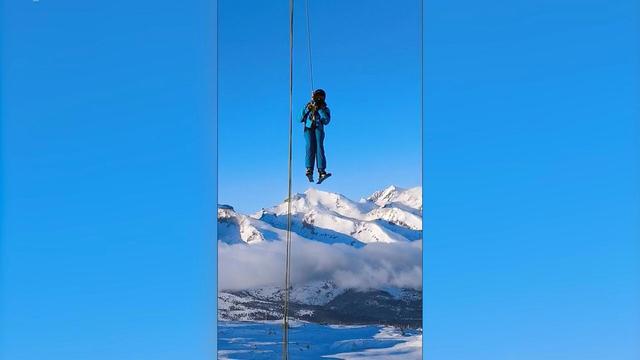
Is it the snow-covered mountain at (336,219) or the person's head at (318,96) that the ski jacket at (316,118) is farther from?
the snow-covered mountain at (336,219)

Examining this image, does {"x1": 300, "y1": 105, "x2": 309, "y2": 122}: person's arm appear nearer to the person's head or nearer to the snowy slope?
the person's head

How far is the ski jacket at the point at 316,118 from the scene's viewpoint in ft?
10.8

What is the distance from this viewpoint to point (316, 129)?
3295mm

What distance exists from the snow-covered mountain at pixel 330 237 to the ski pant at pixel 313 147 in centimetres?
15

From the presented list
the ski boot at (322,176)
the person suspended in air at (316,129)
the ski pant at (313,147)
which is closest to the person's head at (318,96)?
the person suspended in air at (316,129)

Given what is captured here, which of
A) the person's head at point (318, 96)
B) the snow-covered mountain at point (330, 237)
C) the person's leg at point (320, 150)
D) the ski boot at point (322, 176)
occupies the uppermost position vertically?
the person's head at point (318, 96)

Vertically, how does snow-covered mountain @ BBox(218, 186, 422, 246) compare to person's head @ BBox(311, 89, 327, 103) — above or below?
below

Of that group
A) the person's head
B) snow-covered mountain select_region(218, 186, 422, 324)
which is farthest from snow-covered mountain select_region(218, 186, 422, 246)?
the person's head

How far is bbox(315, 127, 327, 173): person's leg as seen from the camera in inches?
129

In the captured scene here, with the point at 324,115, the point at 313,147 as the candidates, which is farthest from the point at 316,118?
the point at 313,147

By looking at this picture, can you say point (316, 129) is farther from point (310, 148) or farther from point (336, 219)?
point (336, 219)
